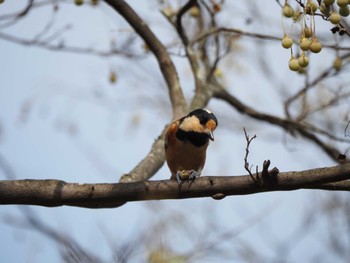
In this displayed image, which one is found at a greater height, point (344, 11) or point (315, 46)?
point (344, 11)

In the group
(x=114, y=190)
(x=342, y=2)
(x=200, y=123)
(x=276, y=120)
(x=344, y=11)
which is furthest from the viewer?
(x=276, y=120)

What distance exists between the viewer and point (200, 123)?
4871 millimetres

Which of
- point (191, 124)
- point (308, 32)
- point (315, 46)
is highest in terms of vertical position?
point (191, 124)

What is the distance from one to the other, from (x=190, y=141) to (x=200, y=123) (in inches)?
6.9

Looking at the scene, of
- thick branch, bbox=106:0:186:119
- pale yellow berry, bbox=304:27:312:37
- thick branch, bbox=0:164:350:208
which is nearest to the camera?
pale yellow berry, bbox=304:27:312:37

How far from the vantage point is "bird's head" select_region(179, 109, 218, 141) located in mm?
4840

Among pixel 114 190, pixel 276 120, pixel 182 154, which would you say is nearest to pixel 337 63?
pixel 276 120

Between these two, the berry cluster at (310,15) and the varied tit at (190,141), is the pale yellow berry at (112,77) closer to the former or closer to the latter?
the varied tit at (190,141)

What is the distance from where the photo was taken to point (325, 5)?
2877 millimetres

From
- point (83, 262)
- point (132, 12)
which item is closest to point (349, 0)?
point (83, 262)

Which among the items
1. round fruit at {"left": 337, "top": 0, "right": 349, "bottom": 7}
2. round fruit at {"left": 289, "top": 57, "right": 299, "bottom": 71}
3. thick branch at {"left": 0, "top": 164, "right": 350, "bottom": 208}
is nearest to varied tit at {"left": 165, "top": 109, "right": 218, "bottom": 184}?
thick branch at {"left": 0, "top": 164, "right": 350, "bottom": 208}

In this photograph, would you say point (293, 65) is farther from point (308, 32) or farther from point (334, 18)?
point (334, 18)

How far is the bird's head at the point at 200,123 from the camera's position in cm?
484

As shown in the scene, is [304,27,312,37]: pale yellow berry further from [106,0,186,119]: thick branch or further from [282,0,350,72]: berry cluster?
[106,0,186,119]: thick branch
